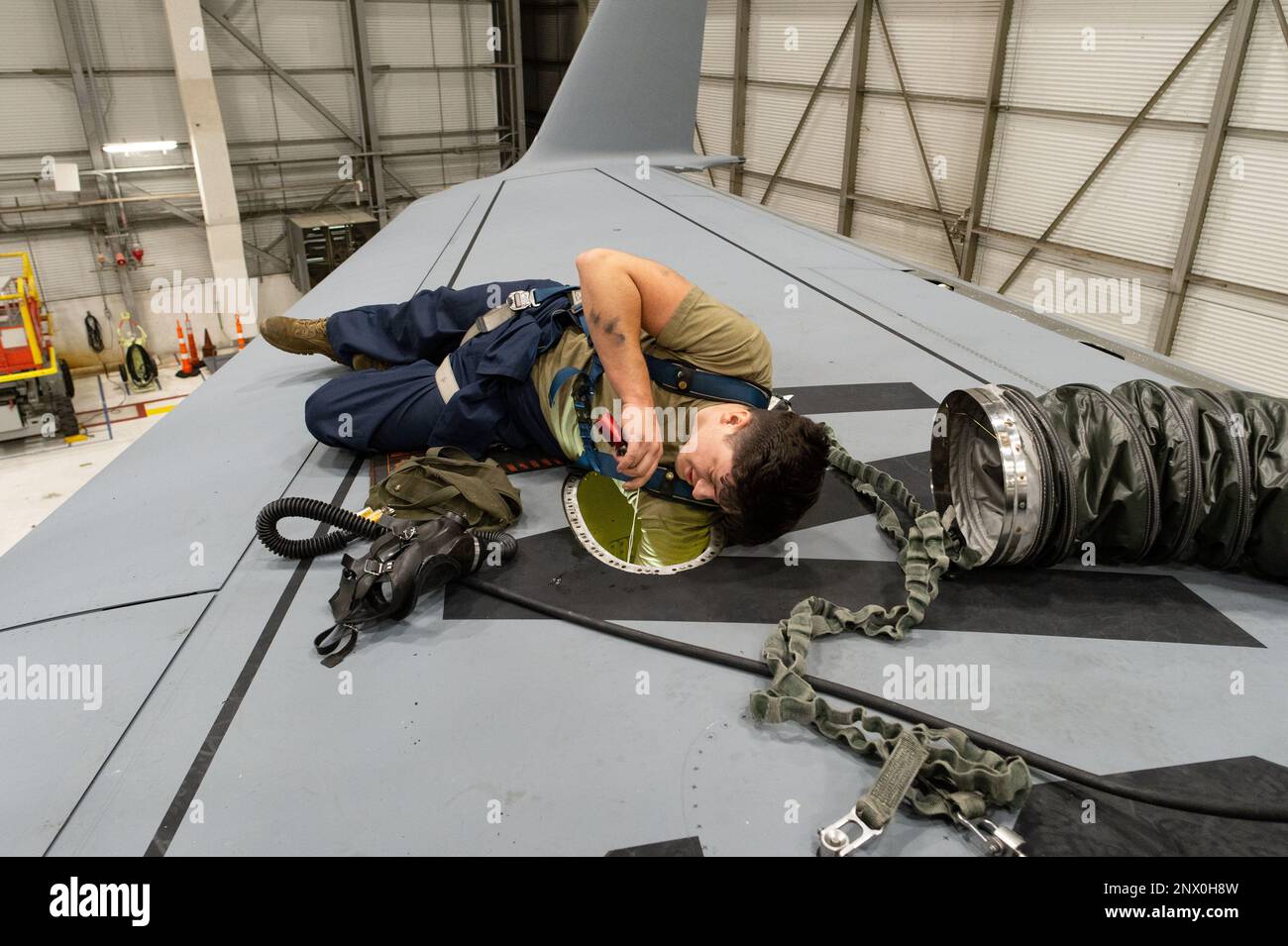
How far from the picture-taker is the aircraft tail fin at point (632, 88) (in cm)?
591

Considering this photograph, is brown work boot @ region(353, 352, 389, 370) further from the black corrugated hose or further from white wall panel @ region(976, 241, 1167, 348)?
white wall panel @ region(976, 241, 1167, 348)

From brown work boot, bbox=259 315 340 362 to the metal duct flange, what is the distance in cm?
236

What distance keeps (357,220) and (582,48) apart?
828 centimetres

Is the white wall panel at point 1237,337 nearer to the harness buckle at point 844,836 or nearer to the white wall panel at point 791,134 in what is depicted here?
the white wall panel at point 791,134

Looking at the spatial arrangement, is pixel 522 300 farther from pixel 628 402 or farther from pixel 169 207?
pixel 169 207

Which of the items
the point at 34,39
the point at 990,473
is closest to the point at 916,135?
the point at 990,473

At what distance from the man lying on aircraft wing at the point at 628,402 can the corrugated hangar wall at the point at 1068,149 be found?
9.89 feet

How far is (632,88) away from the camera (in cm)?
636

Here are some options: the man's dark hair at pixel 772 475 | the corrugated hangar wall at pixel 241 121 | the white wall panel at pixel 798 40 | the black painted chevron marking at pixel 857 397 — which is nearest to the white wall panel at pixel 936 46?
the white wall panel at pixel 798 40

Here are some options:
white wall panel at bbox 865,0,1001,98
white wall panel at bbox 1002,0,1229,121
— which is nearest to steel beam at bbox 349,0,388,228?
white wall panel at bbox 865,0,1001,98

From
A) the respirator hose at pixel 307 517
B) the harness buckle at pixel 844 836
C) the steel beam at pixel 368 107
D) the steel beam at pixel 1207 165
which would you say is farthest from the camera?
the steel beam at pixel 368 107

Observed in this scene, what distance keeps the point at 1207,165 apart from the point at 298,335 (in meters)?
7.59

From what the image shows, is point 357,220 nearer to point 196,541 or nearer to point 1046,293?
point 1046,293

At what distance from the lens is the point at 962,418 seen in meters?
2.20
